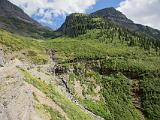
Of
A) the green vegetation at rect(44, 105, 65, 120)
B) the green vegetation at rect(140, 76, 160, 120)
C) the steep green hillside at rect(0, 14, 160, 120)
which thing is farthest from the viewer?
the green vegetation at rect(140, 76, 160, 120)

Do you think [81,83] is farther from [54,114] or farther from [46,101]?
[54,114]

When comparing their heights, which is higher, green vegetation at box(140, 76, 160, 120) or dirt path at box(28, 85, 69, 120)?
dirt path at box(28, 85, 69, 120)

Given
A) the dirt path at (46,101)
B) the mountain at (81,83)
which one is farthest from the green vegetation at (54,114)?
the dirt path at (46,101)

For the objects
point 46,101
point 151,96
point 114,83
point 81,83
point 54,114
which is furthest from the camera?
point 114,83

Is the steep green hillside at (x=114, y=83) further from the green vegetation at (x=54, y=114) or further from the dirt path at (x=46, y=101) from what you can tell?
the green vegetation at (x=54, y=114)

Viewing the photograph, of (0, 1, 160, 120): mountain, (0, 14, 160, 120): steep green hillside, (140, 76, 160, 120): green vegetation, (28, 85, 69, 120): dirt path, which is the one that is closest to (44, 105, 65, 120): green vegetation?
(0, 1, 160, 120): mountain

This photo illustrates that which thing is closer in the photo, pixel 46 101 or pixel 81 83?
pixel 46 101

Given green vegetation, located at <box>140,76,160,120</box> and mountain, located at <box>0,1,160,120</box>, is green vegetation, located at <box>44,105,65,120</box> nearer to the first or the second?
mountain, located at <box>0,1,160,120</box>

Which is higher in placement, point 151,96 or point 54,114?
point 54,114

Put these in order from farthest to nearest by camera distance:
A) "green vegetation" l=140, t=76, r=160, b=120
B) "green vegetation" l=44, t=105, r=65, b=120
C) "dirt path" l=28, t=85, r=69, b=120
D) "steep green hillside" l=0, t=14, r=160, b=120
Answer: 1. "green vegetation" l=140, t=76, r=160, b=120
2. "steep green hillside" l=0, t=14, r=160, b=120
3. "dirt path" l=28, t=85, r=69, b=120
4. "green vegetation" l=44, t=105, r=65, b=120

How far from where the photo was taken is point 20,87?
74.8 meters

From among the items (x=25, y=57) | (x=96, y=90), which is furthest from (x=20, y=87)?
(x=25, y=57)

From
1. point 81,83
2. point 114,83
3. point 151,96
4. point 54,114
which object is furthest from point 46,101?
point 151,96

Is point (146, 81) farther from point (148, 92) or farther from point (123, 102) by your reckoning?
point (123, 102)
